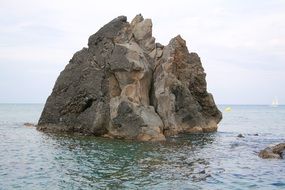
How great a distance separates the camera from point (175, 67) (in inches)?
2395

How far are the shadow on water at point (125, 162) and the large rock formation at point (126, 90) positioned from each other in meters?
3.04

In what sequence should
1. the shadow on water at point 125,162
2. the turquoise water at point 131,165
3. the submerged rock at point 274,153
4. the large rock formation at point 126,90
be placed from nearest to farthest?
the turquoise water at point 131,165 → the shadow on water at point 125,162 → the submerged rock at point 274,153 → the large rock formation at point 126,90

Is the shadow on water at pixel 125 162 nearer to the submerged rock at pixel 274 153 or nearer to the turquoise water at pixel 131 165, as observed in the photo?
the turquoise water at pixel 131 165

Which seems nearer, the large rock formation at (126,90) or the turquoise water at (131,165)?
the turquoise water at (131,165)

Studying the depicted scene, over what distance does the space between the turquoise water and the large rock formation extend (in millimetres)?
4060

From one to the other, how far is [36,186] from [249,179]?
13267mm

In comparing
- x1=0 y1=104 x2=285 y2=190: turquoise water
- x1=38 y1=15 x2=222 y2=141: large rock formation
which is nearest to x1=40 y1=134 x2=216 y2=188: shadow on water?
x1=0 y1=104 x2=285 y2=190: turquoise water

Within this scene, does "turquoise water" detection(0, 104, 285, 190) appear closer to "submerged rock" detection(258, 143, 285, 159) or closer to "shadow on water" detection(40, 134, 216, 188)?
"shadow on water" detection(40, 134, 216, 188)

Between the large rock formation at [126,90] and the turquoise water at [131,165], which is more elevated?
the large rock formation at [126,90]

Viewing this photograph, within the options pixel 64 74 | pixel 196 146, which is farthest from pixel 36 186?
pixel 64 74

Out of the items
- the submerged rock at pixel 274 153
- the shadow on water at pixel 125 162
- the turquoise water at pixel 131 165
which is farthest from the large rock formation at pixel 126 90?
the submerged rock at pixel 274 153

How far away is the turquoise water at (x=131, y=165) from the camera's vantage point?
2503 cm

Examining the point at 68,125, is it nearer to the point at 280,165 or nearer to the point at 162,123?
the point at 162,123

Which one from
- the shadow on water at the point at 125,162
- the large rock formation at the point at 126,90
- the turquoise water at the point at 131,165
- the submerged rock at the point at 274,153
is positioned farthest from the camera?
the large rock formation at the point at 126,90
